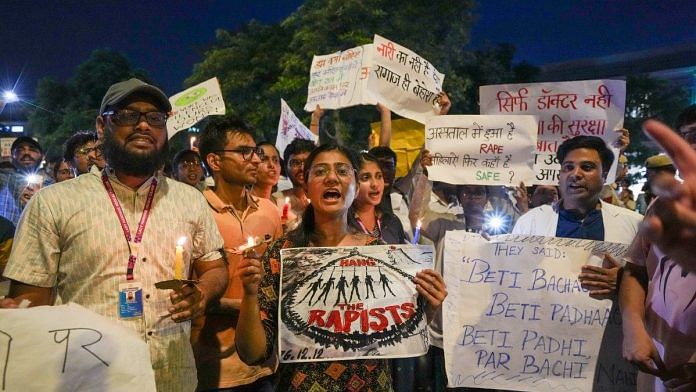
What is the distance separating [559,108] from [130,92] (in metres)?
3.71

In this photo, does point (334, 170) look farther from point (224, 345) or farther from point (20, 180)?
point (20, 180)

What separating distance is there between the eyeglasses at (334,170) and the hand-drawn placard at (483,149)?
2027 millimetres

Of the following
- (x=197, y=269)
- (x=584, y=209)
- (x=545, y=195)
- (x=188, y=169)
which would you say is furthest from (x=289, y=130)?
(x=197, y=269)

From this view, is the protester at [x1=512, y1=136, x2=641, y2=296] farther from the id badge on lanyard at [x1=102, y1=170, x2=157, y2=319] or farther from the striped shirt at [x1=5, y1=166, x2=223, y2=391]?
the id badge on lanyard at [x1=102, y1=170, x2=157, y2=319]

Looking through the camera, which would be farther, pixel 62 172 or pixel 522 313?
pixel 62 172

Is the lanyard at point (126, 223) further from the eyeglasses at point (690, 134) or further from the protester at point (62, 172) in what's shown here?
the protester at point (62, 172)

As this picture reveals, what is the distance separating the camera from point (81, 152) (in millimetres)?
5570

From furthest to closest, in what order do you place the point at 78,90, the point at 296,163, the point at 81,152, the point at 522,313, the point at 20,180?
1. the point at 78,90
2. the point at 20,180
3. the point at 81,152
4. the point at 296,163
5. the point at 522,313

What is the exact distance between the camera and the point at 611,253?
3346 mm

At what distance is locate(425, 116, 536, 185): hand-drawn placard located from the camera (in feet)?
15.5

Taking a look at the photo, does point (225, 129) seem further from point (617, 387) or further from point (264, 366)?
point (617, 387)

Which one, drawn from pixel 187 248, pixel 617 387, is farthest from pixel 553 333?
pixel 187 248

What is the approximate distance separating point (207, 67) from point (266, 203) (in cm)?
2348

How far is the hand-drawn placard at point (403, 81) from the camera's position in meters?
6.03
